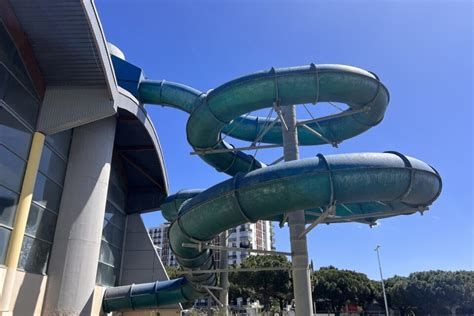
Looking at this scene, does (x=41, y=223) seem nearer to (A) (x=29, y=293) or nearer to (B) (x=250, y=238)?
(A) (x=29, y=293)

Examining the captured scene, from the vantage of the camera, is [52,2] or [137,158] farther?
[137,158]

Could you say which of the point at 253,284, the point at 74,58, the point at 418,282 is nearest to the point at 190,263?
the point at 74,58

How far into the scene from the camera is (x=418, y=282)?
50.1m

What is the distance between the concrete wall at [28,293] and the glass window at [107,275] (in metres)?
4.73

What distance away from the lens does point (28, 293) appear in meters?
12.3

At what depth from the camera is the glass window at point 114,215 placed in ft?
64.2

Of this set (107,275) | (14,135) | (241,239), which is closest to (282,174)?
(14,135)

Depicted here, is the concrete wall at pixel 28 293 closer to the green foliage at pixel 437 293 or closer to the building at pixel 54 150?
the building at pixel 54 150

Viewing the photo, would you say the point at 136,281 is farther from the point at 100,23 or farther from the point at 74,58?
the point at 100,23

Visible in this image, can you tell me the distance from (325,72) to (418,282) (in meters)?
49.8

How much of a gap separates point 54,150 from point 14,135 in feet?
9.14

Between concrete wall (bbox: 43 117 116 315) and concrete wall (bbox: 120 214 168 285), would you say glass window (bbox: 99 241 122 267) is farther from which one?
concrete wall (bbox: 43 117 116 315)

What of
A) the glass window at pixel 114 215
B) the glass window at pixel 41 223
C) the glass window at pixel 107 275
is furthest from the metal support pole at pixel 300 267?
the glass window at pixel 114 215

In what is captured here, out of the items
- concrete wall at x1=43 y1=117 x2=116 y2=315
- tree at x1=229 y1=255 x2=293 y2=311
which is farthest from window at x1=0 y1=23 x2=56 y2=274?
tree at x1=229 y1=255 x2=293 y2=311
